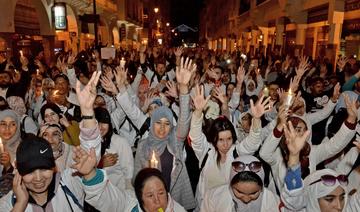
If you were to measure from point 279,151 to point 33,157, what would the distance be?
2.64 m

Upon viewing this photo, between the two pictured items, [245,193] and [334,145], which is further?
[334,145]

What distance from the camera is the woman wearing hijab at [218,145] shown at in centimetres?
450

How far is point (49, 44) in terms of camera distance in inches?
766

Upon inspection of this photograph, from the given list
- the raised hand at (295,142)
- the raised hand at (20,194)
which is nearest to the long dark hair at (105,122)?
the raised hand at (20,194)

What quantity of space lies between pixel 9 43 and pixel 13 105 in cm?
892

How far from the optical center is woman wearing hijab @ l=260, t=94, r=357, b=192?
14.4 feet

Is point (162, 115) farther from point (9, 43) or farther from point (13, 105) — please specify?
point (9, 43)

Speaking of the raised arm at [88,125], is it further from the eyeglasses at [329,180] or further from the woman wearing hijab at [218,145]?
the eyeglasses at [329,180]

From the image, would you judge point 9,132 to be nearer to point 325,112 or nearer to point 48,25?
point 325,112

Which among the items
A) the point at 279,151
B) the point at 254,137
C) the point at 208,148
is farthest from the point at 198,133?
the point at 279,151

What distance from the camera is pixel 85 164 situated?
313 centimetres

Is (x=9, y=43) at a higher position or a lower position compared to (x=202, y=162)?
higher

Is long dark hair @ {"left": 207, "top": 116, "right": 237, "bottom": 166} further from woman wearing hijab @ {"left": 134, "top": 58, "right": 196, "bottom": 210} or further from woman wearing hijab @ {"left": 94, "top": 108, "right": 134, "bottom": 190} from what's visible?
woman wearing hijab @ {"left": 94, "top": 108, "right": 134, "bottom": 190}

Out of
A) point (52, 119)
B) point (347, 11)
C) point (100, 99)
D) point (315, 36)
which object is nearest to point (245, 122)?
point (100, 99)
